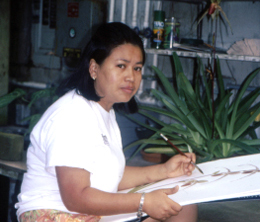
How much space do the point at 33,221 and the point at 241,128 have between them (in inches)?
42.6

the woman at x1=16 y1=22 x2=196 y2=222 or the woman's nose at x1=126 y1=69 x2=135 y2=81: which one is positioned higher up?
the woman's nose at x1=126 y1=69 x2=135 y2=81

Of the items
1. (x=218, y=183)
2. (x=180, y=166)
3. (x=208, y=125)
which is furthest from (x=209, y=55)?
(x=218, y=183)

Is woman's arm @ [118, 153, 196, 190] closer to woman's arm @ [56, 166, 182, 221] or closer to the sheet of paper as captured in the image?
the sheet of paper

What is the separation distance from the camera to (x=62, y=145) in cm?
102

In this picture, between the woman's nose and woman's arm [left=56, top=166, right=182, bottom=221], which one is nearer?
woman's arm [left=56, top=166, right=182, bottom=221]

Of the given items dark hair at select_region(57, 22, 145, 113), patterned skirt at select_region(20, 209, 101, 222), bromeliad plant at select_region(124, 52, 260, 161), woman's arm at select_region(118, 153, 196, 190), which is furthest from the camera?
bromeliad plant at select_region(124, 52, 260, 161)

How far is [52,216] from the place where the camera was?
1.09 meters

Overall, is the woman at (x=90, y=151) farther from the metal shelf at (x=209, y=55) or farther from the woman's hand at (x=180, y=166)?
the metal shelf at (x=209, y=55)

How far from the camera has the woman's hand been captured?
128cm

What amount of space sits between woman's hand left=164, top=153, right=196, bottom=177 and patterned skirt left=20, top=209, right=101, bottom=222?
0.36 metres

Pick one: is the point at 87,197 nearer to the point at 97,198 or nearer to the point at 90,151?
the point at 97,198

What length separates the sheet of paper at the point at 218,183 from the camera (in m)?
0.93

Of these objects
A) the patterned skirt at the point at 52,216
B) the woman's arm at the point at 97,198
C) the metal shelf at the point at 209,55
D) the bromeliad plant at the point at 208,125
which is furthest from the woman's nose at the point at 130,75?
the metal shelf at the point at 209,55

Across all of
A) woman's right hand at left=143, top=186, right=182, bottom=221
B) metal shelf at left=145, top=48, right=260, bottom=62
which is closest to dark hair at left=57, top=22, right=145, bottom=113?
woman's right hand at left=143, top=186, right=182, bottom=221
